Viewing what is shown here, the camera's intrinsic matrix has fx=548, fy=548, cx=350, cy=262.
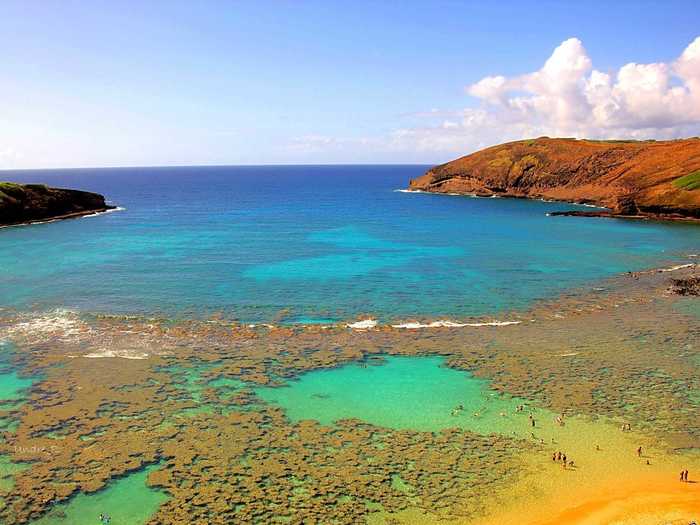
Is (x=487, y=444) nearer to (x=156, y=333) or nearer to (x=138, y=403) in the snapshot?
(x=138, y=403)

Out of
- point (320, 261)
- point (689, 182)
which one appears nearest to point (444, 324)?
point (320, 261)

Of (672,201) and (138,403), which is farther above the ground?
(672,201)

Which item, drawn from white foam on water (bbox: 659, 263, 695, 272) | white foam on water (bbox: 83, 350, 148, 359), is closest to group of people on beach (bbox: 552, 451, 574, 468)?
white foam on water (bbox: 83, 350, 148, 359)

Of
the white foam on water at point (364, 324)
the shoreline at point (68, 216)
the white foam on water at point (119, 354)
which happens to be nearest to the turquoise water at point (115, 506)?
the white foam on water at point (119, 354)

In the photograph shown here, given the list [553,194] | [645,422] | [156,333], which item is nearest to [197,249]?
[156,333]

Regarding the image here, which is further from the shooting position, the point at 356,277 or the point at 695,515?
the point at 356,277

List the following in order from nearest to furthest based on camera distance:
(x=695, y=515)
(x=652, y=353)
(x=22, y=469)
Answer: (x=695, y=515)
(x=22, y=469)
(x=652, y=353)
